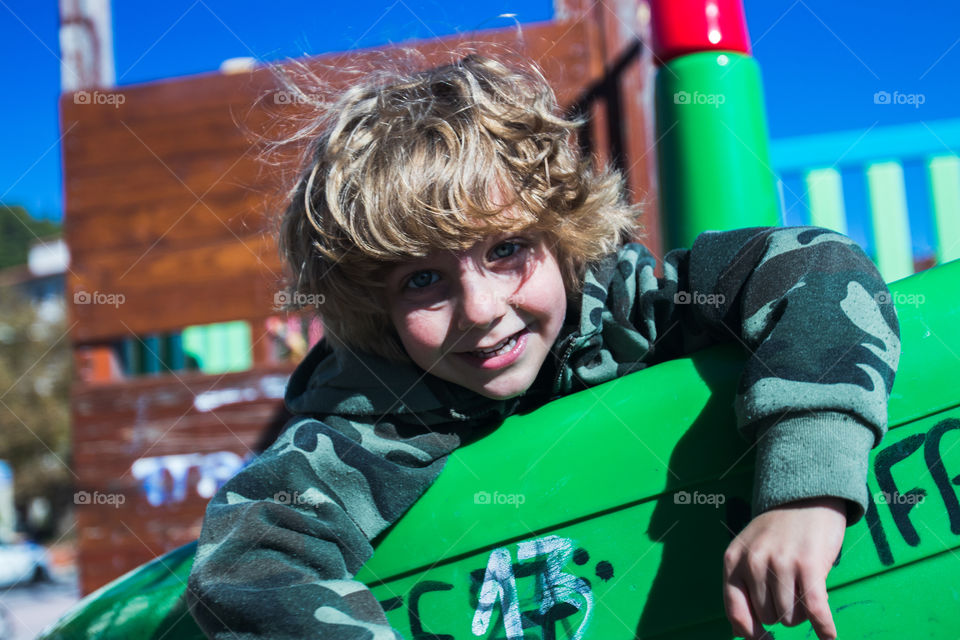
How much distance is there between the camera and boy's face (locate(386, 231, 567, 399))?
0.96 metres

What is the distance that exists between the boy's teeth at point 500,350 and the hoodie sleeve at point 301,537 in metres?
0.14

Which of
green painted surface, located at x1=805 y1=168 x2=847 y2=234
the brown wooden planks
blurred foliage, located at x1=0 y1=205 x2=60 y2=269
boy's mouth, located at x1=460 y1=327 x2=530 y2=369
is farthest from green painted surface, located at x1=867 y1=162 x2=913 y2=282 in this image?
blurred foliage, located at x1=0 y1=205 x2=60 y2=269

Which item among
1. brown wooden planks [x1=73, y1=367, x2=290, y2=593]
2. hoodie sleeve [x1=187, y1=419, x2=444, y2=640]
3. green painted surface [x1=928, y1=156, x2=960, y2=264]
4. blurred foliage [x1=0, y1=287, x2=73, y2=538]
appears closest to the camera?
hoodie sleeve [x1=187, y1=419, x2=444, y2=640]

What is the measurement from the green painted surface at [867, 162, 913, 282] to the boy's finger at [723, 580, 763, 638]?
1.33m

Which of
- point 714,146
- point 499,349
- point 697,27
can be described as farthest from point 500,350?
point 697,27

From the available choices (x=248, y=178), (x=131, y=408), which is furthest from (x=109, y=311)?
(x=248, y=178)
